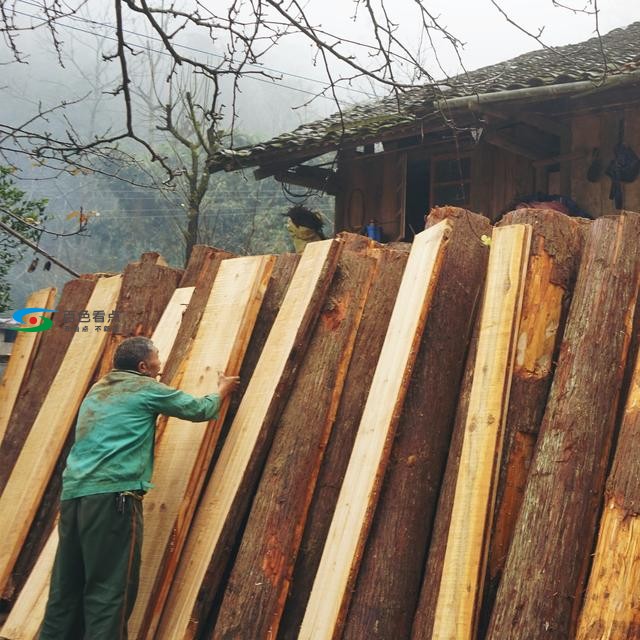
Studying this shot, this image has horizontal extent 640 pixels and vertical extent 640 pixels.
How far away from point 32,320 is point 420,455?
5050 millimetres

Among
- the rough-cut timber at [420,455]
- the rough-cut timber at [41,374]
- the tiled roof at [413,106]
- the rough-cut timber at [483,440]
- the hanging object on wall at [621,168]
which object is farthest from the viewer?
the hanging object on wall at [621,168]

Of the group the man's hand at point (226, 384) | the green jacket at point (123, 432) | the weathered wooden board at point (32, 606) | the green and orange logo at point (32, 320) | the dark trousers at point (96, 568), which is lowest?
the weathered wooden board at point (32, 606)

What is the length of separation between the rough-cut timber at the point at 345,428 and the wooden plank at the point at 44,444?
2.61m

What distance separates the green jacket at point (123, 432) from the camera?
416 centimetres

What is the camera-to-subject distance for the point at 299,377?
439 cm

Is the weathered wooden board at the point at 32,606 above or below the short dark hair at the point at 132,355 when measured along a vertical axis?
below

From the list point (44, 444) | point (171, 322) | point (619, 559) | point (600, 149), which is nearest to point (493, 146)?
point (600, 149)

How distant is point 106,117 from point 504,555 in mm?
63851

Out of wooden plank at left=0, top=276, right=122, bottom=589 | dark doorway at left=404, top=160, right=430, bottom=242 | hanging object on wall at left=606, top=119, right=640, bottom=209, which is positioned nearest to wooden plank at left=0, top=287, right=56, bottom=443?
wooden plank at left=0, top=276, right=122, bottom=589

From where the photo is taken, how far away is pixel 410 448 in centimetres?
375

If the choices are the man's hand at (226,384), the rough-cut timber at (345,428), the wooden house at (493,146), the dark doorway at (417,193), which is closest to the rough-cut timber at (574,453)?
the rough-cut timber at (345,428)

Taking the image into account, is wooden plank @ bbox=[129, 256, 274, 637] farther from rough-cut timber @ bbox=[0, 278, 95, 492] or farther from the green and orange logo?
the green and orange logo

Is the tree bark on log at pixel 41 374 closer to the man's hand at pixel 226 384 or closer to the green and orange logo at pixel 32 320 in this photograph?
the green and orange logo at pixel 32 320

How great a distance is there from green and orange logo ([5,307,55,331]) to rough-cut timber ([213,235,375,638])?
3743mm
